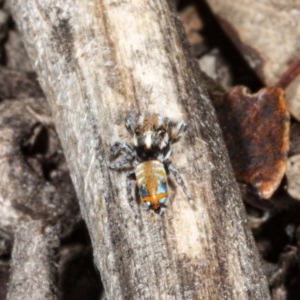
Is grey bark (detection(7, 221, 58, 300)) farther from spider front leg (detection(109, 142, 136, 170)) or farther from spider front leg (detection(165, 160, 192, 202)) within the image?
spider front leg (detection(165, 160, 192, 202))

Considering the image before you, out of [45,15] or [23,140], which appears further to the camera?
[23,140]

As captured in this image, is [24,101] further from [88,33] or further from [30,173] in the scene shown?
[88,33]

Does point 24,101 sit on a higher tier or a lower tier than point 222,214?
lower

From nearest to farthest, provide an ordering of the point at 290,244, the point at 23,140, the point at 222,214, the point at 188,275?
the point at 188,275, the point at 222,214, the point at 290,244, the point at 23,140

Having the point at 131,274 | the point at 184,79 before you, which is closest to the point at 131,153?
the point at 184,79

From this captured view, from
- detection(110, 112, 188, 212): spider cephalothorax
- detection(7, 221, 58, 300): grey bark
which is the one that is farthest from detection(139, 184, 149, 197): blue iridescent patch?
detection(7, 221, 58, 300): grey bark

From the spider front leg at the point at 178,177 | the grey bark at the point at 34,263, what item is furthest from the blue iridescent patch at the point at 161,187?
the grey bark at the point at 34,263

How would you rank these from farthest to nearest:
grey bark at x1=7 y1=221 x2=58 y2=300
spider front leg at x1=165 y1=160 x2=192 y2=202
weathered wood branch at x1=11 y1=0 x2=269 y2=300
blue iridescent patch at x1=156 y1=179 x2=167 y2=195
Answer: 1. grey bark at x1=7 y1=221 x2=58 y2=300
2. blue iridescent patch at x1=156 y1=179 x2=167 y2=195
3. spider front leg at x1=165 y1=160 x2=192 y2=202
4. weathered wood branch at x1=11 y1=0 x2=269 y2=300
